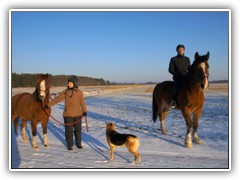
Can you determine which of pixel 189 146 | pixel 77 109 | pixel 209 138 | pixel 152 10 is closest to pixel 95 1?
pixel 152 10

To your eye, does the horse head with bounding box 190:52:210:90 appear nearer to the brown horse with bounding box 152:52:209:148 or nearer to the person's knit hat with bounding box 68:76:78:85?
the brown horse with bounding box 152:52:209:148

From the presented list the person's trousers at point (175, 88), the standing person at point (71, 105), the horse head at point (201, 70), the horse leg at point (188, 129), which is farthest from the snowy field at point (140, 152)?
the person's trousers at point (175, 88)

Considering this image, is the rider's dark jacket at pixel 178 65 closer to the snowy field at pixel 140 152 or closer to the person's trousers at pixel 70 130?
the snowy field at pixel 140 152

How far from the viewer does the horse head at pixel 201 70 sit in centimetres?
659

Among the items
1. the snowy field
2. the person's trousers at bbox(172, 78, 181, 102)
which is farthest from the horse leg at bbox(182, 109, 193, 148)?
the person's trousers at bbox(172, 78, 181, 102)

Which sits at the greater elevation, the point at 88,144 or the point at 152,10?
the point at 152,10

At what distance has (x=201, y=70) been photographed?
666 centimetres

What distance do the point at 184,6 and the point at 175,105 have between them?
3.26 meters

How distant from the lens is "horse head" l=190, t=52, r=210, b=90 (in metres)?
6.59
